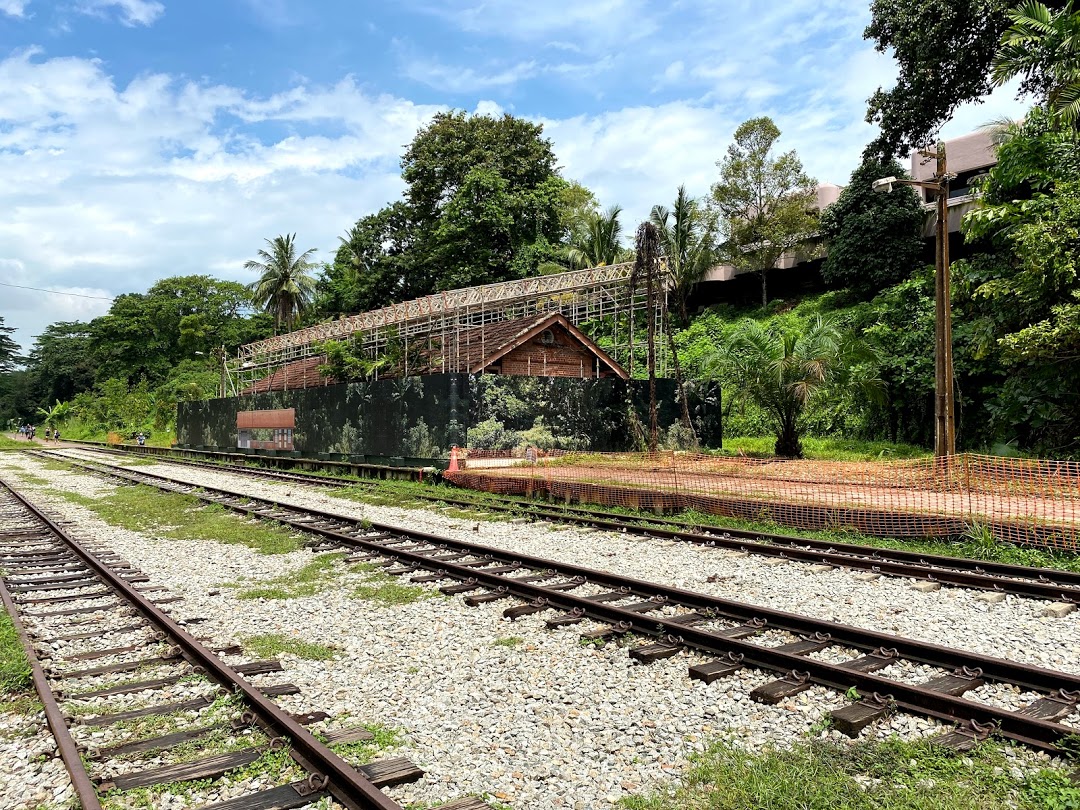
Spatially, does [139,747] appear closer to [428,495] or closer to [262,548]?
[262,548]

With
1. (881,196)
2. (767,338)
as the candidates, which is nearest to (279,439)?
(767,338)

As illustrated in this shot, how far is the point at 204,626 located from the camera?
6883mm

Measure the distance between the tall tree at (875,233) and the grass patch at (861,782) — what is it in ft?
101

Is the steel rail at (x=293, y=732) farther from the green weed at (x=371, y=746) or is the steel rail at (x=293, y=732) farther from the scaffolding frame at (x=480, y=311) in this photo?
the scaffolding frame at (x=480, y=311)

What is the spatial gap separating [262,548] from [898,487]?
34.6 ft

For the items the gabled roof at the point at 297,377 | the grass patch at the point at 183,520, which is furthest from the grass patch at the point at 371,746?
the gabled roof at the point at 297,377

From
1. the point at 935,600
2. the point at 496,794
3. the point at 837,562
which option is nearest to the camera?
the point at 496,794

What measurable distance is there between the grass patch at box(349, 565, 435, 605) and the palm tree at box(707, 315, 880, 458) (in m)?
14.9

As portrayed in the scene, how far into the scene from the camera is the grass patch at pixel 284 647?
5.96m

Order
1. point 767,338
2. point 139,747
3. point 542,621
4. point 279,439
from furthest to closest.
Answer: point 279,439 → point 767,338 → point 542,621 → point 139,747

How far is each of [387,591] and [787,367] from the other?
15749mm

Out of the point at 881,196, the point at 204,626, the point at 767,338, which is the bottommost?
the point at 204,626

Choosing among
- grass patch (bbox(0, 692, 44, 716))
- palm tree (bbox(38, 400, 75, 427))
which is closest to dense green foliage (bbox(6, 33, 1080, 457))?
palm tree (bbox(38, 400, 75, 427))

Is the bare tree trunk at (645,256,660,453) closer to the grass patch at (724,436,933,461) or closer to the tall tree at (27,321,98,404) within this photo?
the grass patch at (724,436,933,461)
